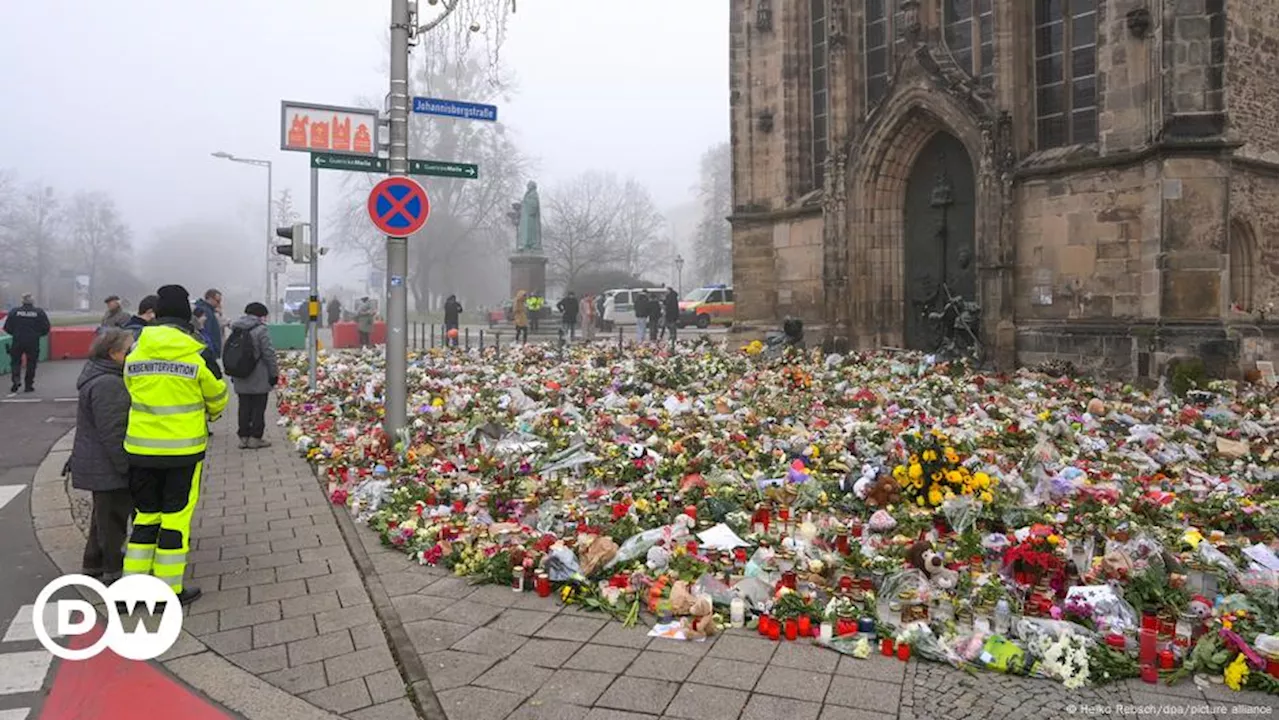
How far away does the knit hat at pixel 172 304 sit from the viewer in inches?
204

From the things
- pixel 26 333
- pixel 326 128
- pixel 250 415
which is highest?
pixel 326 128

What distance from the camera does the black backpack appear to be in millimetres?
9883

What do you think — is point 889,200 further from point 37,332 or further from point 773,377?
point 37,332

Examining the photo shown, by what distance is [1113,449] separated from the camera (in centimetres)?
789

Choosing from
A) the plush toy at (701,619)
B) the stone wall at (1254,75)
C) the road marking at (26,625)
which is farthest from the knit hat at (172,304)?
the stone wall at (1254,75)

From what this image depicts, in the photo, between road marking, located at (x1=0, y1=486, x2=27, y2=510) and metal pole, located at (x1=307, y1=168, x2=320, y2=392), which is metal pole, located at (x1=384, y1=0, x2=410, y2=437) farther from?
metal pole, located at (x1=307, y1=168, x2=320, y2=392)

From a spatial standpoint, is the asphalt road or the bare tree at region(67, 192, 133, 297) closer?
the asphalt road

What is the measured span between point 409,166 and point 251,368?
2778mm

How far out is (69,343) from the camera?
952 inches

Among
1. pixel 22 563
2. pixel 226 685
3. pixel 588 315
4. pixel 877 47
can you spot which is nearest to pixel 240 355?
pixel 22 563

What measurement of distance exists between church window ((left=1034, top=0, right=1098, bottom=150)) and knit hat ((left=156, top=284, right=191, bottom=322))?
12.1 meters

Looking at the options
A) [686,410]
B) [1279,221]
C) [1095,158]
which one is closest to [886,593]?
[686,410]

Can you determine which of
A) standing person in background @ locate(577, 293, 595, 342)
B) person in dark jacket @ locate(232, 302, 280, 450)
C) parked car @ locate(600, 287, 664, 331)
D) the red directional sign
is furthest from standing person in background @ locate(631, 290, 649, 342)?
the red directional sign

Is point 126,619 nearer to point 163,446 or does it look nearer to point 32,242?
point 163,446
